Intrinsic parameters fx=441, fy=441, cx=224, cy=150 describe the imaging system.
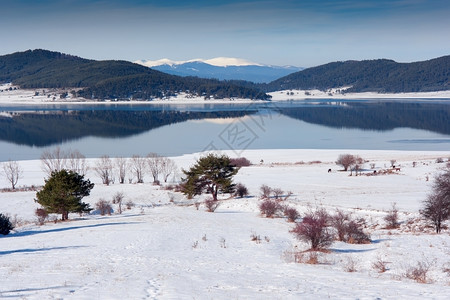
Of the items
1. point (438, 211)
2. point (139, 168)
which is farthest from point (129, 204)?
point (438, 211)

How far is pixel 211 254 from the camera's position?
41.9 feet

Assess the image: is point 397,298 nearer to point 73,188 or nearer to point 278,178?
point 73,188

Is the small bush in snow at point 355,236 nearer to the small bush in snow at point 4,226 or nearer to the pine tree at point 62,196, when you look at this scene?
the pine tree at point 62,196

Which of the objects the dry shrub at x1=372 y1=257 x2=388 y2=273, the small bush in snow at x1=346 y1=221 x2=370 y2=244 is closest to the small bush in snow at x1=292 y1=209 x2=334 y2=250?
the small bush in snow at x1=346 y1=221 x2=370 y2=244

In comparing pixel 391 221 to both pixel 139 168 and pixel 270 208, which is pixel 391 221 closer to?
pixel 270 208

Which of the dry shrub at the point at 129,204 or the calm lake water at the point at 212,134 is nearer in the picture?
the dry shrub at the point at 129,204

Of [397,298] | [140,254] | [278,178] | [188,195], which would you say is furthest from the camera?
[278,178]

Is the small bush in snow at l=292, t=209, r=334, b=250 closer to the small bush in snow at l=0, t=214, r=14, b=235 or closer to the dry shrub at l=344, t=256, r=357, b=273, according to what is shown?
the dry shrub at l=344, t=256, r=357, b=273

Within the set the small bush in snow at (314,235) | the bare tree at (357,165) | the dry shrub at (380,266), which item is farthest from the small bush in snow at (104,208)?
the bare tree at (357,165)

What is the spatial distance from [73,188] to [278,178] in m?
16.7

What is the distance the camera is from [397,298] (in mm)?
7766

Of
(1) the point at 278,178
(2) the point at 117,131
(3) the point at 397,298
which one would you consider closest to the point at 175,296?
(3) the point at 397,298

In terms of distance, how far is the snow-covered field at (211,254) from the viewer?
841 centimetres

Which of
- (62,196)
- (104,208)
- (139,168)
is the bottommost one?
(139,168)
